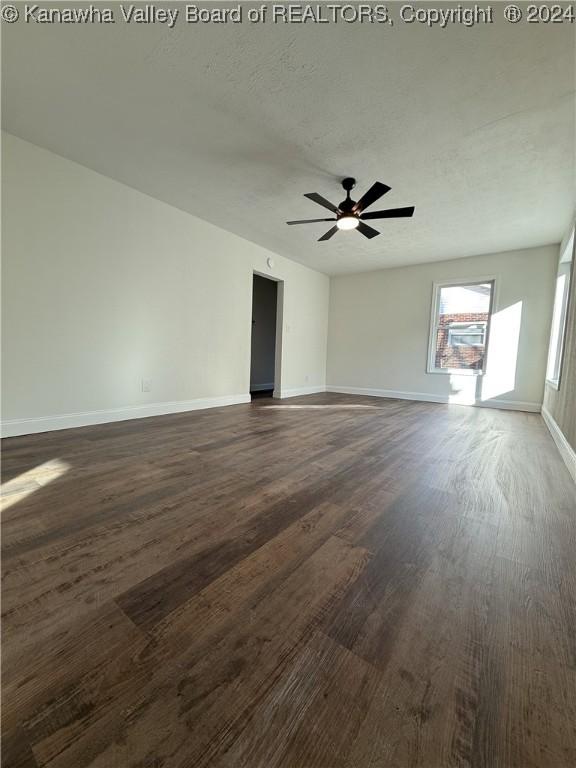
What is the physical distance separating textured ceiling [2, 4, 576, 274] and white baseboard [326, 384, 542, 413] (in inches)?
107

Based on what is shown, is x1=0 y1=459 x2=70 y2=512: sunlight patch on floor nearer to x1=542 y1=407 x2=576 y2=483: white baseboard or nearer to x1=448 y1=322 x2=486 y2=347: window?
x1=542 y1=407 x2=576 y2=483: white baseboard

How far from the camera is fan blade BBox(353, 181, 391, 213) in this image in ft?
8.09

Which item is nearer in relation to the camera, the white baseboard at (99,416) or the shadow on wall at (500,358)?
the white baseboard at (99,416)

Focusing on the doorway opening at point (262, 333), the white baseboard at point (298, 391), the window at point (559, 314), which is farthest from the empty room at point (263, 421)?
the doorway opening at point (262, 333)

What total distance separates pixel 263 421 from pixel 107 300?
6.98 ft

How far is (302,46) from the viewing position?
174 cm

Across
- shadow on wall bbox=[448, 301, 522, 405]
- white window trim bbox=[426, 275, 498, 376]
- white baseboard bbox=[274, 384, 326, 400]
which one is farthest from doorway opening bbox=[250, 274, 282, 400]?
shadow on wall bbox=[448, 301, 522, 405]

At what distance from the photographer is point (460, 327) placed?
17.6 feet

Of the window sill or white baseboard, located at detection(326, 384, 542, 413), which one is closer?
white baseboard, located at detection(326, 384, 542, 413)

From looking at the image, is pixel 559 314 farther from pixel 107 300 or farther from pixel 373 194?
pixel 107 300

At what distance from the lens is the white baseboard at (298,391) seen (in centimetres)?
565

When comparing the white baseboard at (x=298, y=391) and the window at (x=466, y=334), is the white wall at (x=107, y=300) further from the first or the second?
the window at (x=466, y=334)

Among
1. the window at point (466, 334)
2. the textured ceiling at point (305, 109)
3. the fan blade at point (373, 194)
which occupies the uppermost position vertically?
the textured ceiling at point (305, 109)

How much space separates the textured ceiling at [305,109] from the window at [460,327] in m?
1.74
